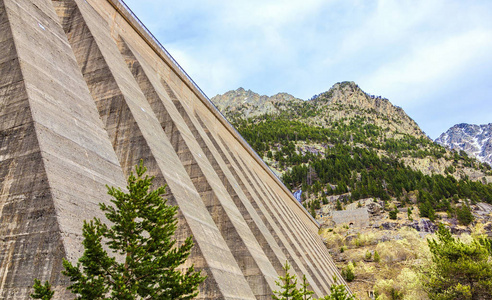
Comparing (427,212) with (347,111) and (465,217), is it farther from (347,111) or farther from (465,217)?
(347,111)

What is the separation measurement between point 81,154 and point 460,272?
1797 centimetres

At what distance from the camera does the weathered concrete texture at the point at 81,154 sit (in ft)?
17.9

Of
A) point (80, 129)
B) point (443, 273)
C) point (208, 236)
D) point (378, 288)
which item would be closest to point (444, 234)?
point (443, 273)

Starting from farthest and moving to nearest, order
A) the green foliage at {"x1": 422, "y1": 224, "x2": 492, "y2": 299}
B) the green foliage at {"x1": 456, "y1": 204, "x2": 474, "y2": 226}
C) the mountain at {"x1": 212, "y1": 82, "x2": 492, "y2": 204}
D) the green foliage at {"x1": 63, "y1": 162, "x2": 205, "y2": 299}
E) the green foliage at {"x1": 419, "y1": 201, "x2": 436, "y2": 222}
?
the mountain at {"x1": 212, "y1": 82, "x2": 492, "y2": 204}, the green foliage at {"x1": 419, "y1": 201, "x2": 436, "y2": 222}, the green foliage at {"x1": 456, "y1": 204, "x2": 474, "y2": 226}, the green foliage at {"x1": 422, "y1": 224, "x2": 492, "y2": 299}, the green foliage at {"x1": 63, "y1": 162, "x2": 205, "y2": 299}

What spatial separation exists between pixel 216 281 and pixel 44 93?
234 inches

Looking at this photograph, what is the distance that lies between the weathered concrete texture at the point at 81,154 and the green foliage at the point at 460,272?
7.35 meters

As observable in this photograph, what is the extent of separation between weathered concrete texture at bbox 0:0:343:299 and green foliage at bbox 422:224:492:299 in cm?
735

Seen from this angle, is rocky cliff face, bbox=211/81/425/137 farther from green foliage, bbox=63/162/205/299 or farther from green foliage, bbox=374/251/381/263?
green foliage, bbox=63/162/205/299

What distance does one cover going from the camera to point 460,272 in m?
16.7

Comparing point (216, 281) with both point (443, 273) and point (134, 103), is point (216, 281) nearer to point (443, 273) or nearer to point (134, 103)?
point (134, 103)

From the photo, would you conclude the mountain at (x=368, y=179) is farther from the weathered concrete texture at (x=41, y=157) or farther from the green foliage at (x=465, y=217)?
the weathered concrete texture at (x=41, y=157)

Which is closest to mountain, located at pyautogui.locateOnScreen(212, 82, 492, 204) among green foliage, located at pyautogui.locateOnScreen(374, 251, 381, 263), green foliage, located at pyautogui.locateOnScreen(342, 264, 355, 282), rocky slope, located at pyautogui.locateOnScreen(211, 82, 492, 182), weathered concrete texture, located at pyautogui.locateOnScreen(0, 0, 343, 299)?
rocky slope, located at pyautogui.locateOnScreen(211, 82, 492, 182)

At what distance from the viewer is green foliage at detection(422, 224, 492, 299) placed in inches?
635

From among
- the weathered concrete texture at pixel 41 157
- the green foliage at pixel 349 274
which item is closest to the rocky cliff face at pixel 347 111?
the green foliage at pixel 349 274
